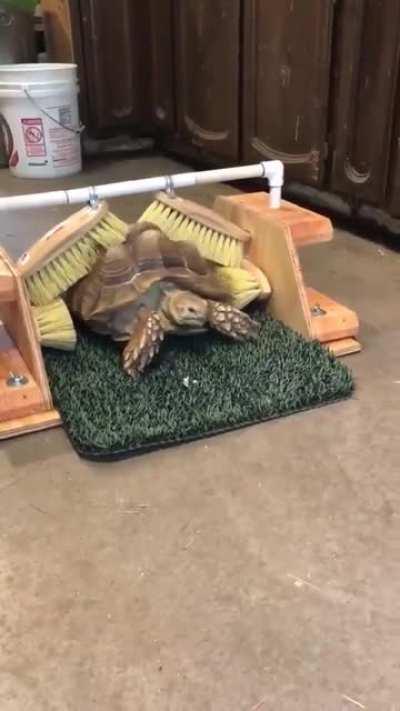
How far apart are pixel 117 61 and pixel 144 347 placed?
1774mm

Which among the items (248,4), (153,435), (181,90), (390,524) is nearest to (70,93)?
(181,90)

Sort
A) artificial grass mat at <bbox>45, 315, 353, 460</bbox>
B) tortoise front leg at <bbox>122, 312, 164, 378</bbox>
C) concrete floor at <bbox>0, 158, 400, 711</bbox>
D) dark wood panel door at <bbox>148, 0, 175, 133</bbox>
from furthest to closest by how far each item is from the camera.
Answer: dark wood panel door at <bbox>148, 0, 175, 133</bbox>
tortoise front leg at <bbox>122, 312, 164, 378</bbox>
artificial grass mat at <bbox>45, 315, 353, 460</bbox>
concrete floor at <bbox>0, 158, 400, 711</bbox>

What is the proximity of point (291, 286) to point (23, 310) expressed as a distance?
1.37 feet

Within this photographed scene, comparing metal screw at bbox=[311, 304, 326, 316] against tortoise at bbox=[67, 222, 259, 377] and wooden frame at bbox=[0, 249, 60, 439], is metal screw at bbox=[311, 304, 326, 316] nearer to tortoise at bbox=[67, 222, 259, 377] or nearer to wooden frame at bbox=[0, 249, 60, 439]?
tortoise at bbox=[67, 222, 259, 377]

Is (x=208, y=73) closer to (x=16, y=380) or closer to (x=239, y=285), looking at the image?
(x=239, y=285)

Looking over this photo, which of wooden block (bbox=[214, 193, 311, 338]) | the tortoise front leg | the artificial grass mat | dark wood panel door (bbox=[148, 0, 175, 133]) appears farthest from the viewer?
dark wood panel door (bbox=[148, 0, 175, 133])

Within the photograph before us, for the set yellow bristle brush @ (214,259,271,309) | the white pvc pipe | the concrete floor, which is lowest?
the concrete floor

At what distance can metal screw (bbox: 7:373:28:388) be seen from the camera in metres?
0.96

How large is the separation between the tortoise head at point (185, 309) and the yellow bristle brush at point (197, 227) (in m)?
0.13

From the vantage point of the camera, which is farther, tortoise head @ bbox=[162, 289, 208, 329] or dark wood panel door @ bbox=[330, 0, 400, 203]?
dark wood panel door @ bbox=[330, 0, 400, 203]

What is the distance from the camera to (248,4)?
1865mm

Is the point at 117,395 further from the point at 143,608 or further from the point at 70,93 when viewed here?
the point at 70,93

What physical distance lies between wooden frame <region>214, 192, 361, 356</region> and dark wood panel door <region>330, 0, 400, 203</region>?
442mm

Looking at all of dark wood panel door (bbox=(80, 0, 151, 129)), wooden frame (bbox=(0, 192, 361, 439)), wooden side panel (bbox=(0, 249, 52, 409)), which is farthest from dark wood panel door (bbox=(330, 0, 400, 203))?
dark wood panel door (bbox=(80, 0, 151, 129))
